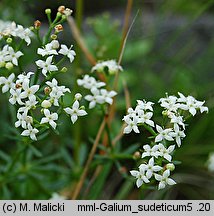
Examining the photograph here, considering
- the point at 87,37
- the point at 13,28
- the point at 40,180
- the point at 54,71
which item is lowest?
the point at 40,180

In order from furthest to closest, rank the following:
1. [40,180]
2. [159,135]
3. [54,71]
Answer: [40,180], [54,71], [159,135]

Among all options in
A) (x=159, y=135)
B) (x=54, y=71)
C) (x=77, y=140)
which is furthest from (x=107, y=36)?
(x=159, y=135)

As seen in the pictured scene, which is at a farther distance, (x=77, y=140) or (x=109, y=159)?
(x=77, y=140)

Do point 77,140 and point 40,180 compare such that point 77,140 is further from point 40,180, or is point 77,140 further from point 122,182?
point 122,182

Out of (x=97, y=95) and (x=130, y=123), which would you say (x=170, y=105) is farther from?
(x=97, y=95)

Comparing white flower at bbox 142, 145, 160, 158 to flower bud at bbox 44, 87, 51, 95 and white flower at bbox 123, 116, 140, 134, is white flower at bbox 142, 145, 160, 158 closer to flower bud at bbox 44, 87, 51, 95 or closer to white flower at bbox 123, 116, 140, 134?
white flower at bbox 123, 116, 140, 134

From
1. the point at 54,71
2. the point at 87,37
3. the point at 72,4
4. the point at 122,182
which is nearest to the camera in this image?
the point at 54,71

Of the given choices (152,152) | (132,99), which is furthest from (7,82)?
(132,99)

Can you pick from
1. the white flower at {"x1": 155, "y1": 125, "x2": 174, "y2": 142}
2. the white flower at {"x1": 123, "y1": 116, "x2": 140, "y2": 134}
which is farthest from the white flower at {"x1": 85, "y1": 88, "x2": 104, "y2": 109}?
the white flower at {"x1": 155, "y1": 125, "x2": 174, "y2": 142}
